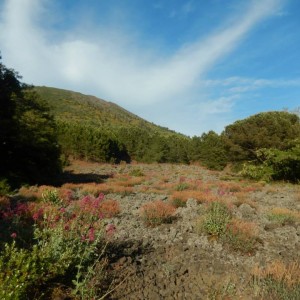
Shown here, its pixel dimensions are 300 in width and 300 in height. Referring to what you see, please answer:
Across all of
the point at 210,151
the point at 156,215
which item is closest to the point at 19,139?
the point at 156,215

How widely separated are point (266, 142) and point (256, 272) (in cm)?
2797

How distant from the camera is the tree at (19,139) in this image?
18484mm

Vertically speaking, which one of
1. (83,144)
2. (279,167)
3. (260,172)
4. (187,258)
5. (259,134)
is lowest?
(187,258)

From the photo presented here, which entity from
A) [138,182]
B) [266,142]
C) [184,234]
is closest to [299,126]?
[266,142]

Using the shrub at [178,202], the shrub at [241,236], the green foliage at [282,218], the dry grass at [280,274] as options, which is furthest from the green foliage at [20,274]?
the shrub at [178,202]

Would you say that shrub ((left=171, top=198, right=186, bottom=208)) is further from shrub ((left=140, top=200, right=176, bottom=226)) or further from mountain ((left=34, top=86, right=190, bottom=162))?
mountain ((left=34, top=86, right=190, bottom=162))

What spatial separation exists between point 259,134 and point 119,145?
36.4m

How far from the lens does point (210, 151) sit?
4834 cm

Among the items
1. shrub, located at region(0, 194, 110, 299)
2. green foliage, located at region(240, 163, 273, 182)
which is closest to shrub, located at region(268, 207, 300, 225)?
shrub, located at region(0, 194, 110, 299)

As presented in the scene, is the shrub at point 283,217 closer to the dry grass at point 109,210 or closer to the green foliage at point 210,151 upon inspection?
the dry grass at point 109,210

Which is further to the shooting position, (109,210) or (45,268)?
(109,210)

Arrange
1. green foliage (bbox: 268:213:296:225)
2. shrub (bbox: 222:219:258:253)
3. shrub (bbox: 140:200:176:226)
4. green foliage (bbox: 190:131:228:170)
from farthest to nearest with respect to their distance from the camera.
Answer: green foliage (bbox: 190:131:228:170) < green foliage (bbox: 268:213:296:225) < shrub (bbox: 140:200:176:226) < shrub (bbox: 222:219:258:253)

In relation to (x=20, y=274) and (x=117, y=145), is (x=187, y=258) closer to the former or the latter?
(x=20, y=274)

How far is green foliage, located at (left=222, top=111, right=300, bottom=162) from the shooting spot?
1228 inches
